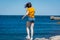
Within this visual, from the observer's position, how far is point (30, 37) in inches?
741

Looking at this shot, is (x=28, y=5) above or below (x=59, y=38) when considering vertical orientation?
above

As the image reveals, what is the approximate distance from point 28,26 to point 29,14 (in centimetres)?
80

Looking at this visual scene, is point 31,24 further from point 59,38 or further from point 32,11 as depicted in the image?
point 59,38

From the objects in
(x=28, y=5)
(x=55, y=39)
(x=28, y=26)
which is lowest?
(x=55, y=39)

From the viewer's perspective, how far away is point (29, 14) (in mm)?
18438

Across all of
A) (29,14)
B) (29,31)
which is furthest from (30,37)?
(29,14)

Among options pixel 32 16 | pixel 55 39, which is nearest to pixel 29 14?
pixel 32 16

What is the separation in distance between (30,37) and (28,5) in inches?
83.5

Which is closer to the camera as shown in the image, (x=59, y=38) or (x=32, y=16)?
(x=32, y=16)

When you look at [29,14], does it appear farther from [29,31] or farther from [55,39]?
[55,39]

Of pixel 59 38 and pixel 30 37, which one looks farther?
pixel 59 38

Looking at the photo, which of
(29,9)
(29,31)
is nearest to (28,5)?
(29,9)

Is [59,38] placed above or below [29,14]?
below

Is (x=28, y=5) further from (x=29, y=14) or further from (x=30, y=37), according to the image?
(x=30, y=37)
